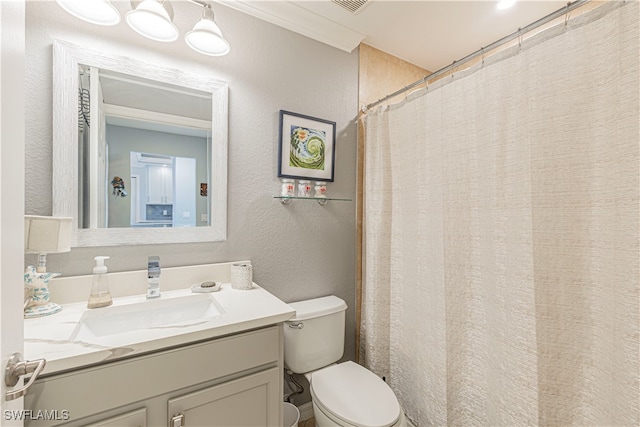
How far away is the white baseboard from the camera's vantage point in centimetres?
164

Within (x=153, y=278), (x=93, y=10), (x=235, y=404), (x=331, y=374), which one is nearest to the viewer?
(x=235, y=404)

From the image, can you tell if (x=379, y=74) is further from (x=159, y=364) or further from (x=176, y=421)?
(x=176, y=421)

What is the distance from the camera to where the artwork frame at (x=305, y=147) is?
1.59 m

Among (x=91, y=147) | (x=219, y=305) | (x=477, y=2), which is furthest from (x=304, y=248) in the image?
(x=477, y=2)

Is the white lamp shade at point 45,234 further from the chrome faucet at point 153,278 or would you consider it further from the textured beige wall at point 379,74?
the textured beige wall at point 379,74

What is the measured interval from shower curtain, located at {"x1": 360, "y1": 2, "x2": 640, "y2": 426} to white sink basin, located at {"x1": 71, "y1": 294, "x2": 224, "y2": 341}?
1.03 m

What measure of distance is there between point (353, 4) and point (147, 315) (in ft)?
5.90

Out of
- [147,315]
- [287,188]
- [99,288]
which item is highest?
[287,188]

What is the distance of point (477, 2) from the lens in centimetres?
153

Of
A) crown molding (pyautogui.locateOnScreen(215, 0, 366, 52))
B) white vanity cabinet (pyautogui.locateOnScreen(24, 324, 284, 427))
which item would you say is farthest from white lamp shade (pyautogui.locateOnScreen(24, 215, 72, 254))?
crown molding (pyautogui.locateOnScreen(215, 0, 366, 52))

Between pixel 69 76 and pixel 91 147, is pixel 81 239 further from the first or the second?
pixel 69 76

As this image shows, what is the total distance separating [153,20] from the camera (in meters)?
1.13

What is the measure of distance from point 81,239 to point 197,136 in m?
0.66

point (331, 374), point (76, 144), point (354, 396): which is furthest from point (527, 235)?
point (76, 144)
